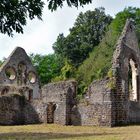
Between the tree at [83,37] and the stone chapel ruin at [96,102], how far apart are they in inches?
1311

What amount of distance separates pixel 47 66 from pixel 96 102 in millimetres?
44770

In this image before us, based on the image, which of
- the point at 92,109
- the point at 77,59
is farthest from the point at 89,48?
the point at 92,109

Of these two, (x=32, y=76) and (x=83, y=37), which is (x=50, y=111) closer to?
(x=32, y=76)

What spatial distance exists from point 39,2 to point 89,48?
58.7m

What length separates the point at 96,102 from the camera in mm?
25562

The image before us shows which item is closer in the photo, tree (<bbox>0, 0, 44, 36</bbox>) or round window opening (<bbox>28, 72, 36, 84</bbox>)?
tree (<bbox>0, 0, 44, 36</bbox>)

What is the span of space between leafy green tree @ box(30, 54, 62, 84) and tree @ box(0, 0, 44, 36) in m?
59.5

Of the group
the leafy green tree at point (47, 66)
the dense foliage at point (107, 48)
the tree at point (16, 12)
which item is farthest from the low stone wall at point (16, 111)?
the leafy green tree at point (47, 66)

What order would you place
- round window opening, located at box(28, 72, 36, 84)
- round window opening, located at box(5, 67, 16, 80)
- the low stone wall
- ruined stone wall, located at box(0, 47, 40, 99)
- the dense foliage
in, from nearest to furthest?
the low stone wall → ruined stone wall, located at box(0, 47, 40, 99) → round window opening, located at box(5, 67, 16, 80) → round window opening, located at box(28, 72, 36, 84) → the dense foliage

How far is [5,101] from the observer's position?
2919 centimetres

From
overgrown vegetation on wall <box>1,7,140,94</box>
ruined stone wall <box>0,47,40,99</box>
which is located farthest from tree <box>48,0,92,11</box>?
overgrown vegetation on wall <box>1,7,140,94</box>

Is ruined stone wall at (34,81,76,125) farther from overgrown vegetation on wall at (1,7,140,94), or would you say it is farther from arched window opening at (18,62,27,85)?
overgrown vegetation on wall at (1,7,140,94)

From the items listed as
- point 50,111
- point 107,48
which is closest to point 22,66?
point 50,111

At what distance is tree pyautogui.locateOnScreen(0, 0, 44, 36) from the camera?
6.41 metres
